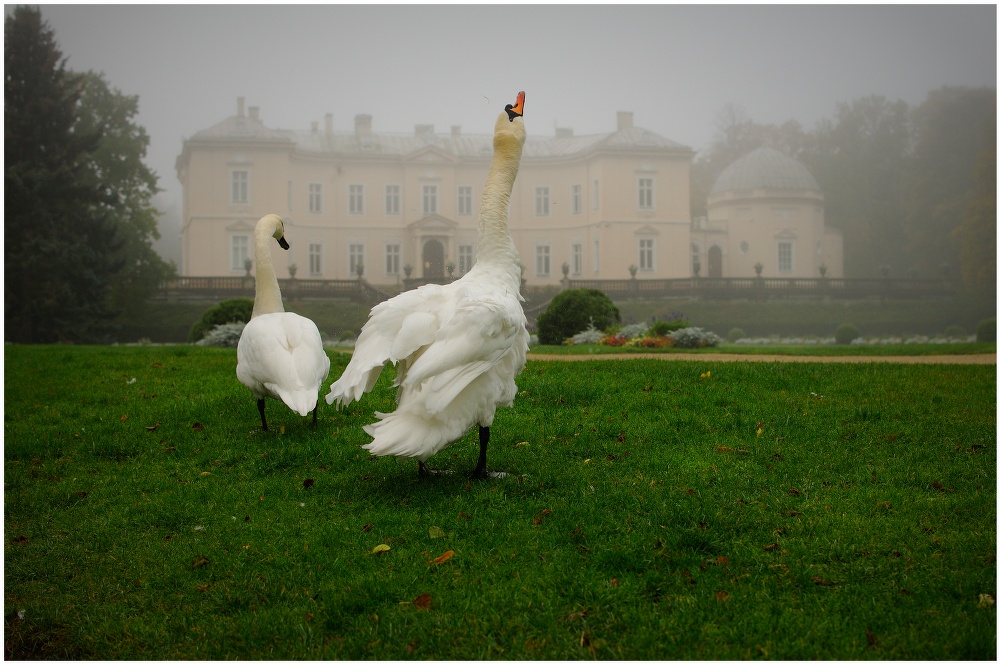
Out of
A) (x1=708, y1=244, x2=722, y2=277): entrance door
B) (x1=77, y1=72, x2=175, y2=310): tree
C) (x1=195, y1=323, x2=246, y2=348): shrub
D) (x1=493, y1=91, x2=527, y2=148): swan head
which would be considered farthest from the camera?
(x1=708, y1=244, x2=722, y2=277): entrance door

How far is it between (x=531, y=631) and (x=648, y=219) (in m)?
44.5

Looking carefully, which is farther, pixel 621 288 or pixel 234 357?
pixel 621 288

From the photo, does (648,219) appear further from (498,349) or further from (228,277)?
(498,349)

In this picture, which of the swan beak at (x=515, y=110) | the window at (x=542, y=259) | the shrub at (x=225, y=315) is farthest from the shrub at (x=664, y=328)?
the window at (x=542, y=259)

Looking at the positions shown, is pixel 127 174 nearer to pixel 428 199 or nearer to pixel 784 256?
pixel 428 199

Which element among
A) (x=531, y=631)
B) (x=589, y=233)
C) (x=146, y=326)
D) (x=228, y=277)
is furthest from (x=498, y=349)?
(x=589, y=233)

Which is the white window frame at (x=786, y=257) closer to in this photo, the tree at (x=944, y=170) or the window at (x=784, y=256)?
the window at (x=784, y=256)

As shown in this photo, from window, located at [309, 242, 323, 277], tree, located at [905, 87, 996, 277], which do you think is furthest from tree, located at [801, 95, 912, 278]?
window, located at [309, 242, 323, 277]

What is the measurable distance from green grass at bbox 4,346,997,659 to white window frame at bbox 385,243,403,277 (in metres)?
37.3

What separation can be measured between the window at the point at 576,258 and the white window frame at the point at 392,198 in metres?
10.1

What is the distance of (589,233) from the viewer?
46.6 metres

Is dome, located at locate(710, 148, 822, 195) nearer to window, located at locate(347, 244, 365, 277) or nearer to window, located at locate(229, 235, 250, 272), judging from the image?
window, located at locate(347, 244, 365, 277)

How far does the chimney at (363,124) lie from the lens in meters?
49.7

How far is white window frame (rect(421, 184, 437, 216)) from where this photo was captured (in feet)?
152
